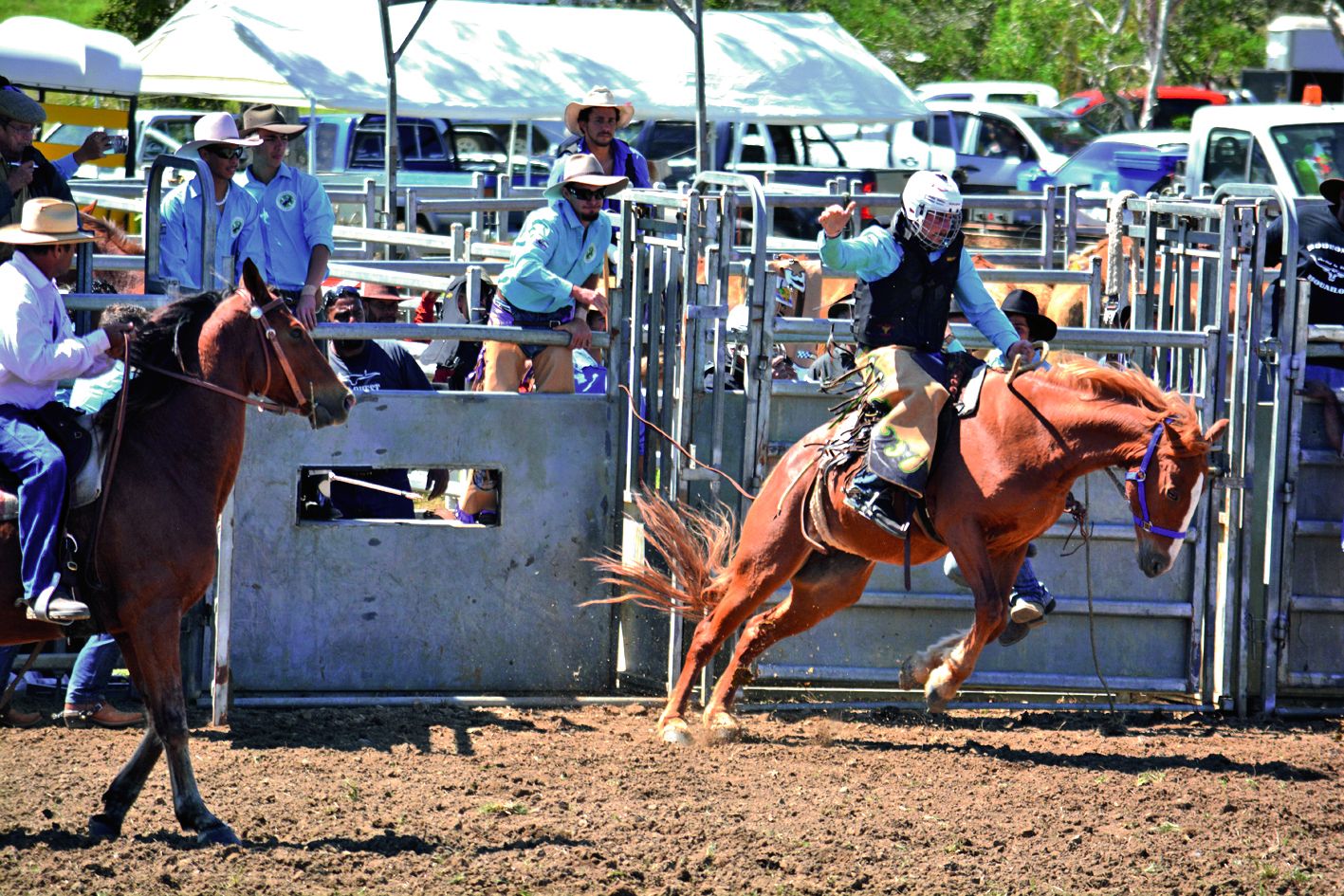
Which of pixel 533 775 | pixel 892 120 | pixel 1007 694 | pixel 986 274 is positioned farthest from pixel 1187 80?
pixel 533 775

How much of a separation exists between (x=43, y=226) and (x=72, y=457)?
770 mm

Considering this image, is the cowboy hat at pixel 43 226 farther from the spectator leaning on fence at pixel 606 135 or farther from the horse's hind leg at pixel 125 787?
the spectator leaning on fence at pixel 606 135

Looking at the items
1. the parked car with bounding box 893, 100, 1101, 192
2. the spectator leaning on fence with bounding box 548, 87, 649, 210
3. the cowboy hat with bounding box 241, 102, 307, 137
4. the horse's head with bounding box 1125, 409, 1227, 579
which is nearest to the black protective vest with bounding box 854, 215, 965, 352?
the horse's head with bounding box 1125, 409, 1227, 579

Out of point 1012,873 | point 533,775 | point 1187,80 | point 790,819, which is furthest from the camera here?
point 1187,80

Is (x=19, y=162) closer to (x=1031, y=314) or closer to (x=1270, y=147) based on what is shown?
(x=1031, y=314)

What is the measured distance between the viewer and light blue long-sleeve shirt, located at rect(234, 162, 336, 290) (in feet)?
27.7

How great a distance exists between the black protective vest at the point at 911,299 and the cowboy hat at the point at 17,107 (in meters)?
3.68

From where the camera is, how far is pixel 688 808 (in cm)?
619

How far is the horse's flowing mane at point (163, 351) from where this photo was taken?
18.7 ft

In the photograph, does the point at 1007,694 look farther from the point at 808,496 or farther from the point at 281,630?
the point at 281,630

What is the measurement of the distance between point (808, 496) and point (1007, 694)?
1858 mm

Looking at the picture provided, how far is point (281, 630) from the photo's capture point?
7.59 meters

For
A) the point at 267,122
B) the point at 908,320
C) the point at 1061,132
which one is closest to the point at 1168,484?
the point at 908,320

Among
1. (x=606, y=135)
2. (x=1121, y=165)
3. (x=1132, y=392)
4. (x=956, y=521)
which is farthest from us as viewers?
(x=1121, y=165)
